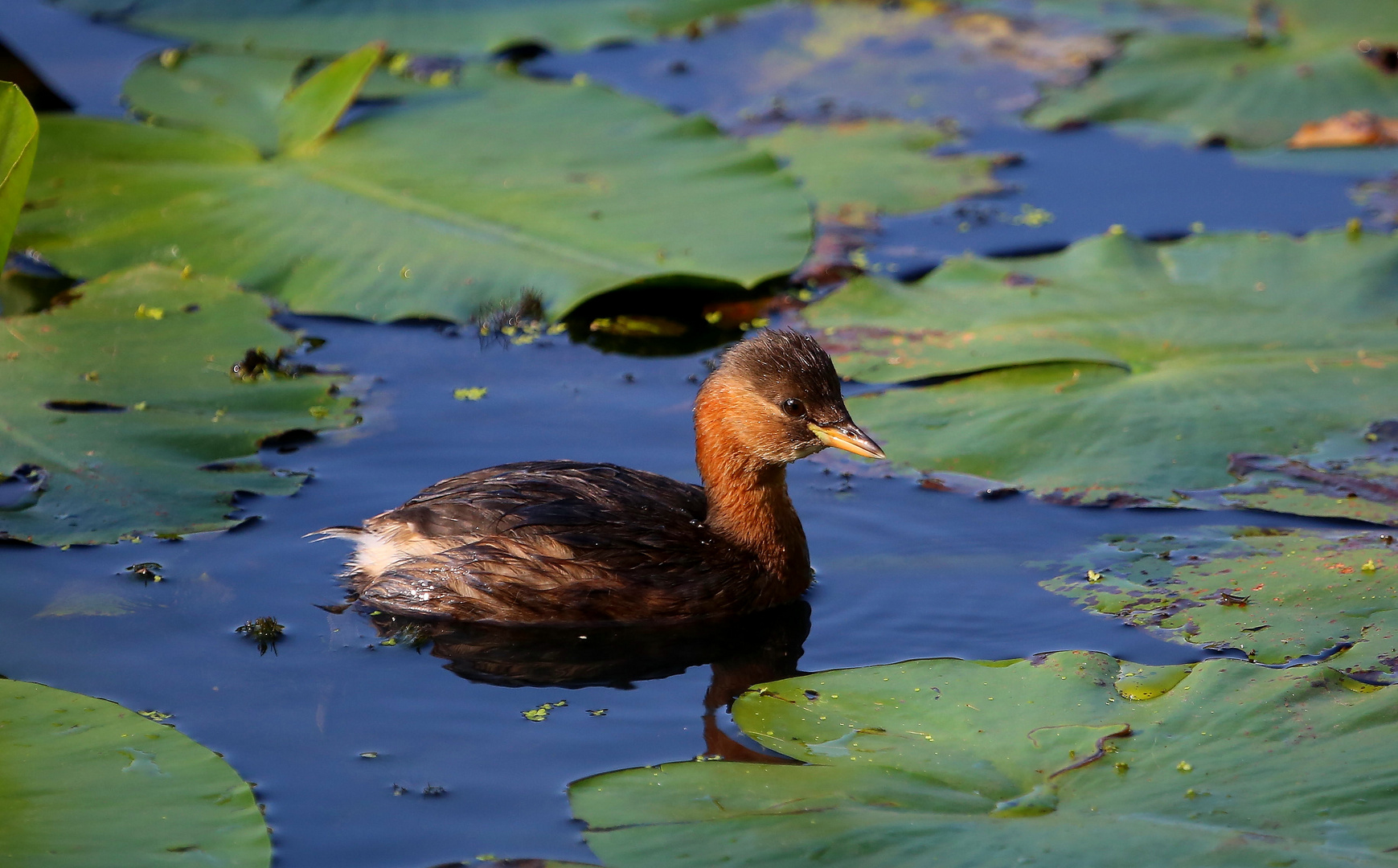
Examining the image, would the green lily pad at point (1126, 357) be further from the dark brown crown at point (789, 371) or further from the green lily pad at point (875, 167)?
the green lily pad at point (875, 167)

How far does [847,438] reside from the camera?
5434 mm

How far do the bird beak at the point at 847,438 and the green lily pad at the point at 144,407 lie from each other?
2046 millimetres

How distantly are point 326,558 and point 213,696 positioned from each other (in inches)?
39.1

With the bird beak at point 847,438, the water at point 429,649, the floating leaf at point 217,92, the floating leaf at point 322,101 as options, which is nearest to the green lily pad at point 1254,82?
the water at point 429,649

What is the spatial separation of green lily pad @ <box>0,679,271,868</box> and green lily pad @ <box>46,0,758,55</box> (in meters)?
6.32

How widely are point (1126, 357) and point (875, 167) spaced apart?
2.99 metres

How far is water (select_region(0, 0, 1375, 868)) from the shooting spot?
4.35m

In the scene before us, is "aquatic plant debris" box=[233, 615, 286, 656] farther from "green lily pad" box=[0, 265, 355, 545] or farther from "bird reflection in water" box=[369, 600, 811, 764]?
"green lily pad" box=[0, 265, 355, 545]

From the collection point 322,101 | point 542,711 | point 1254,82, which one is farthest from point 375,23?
point 542,711

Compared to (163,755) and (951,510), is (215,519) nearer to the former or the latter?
(163,755)

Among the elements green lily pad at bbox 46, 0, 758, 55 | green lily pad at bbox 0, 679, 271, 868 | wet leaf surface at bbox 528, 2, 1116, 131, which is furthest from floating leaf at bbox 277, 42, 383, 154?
green lily pad at bbox 0, 679, 271, 868

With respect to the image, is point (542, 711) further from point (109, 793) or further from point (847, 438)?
point (847, 438)

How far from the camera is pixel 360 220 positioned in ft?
24.6

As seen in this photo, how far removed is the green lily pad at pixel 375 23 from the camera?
981cm
